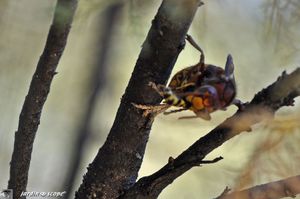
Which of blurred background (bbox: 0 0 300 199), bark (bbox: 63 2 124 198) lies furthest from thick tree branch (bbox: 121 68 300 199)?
bark (bbox: 63 2 124 198)

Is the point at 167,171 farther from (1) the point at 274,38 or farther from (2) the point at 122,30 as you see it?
(2) the point at 122,30

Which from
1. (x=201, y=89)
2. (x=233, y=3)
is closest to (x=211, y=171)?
(x=233, y=3)

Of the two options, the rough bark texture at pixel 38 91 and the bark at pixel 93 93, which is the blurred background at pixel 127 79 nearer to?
the bark at pixel 93 93

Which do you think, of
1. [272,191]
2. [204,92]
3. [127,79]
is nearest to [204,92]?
[204,92]

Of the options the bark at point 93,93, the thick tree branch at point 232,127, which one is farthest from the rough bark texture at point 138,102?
the bark at point 93,93

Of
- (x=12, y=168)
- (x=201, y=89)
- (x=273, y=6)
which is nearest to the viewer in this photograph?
(x=201, y=89)

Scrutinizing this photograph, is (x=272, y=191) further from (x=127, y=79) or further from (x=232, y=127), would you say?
(x=127, y=79)
